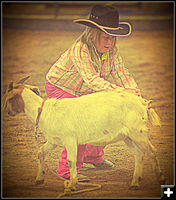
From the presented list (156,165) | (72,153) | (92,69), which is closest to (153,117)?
(156,165)

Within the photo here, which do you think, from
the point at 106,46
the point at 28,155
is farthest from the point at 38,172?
the point at 106,46

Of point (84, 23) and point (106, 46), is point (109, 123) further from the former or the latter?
point (84, 23)

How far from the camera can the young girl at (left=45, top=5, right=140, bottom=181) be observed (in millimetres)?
3840

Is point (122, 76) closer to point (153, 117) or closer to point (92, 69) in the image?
point (92, 69)

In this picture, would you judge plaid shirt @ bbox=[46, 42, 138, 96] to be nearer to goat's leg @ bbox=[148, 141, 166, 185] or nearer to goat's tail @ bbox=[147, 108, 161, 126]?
goat's tail @ bbox=[147, 108, 161, 126]

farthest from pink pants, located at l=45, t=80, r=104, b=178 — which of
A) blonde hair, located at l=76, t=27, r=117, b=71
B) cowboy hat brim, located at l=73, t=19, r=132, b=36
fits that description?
cowboy hat brim, located at l=73, t=19, r=132, b=36

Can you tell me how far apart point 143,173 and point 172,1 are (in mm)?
1901

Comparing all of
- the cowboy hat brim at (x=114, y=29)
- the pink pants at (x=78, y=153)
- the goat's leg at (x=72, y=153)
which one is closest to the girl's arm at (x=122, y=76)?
the cowboy hat brim at (x=114, y=29)

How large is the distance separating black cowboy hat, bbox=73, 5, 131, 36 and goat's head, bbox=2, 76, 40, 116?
2.88 feet

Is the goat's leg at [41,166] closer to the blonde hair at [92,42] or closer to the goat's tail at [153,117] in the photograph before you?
the blonde hair at [92,42]

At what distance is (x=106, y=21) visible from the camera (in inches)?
153

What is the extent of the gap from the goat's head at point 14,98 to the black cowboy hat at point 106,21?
2.88 feet

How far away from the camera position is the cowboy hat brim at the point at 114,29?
12.7ft

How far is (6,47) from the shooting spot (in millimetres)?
4270
